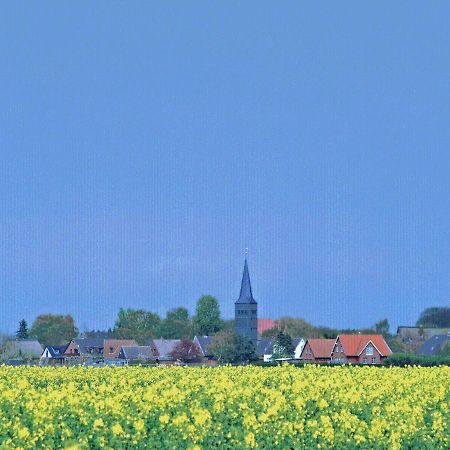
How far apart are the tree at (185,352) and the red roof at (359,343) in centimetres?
2718

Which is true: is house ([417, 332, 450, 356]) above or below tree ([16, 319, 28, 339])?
below

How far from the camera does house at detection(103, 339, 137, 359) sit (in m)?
140

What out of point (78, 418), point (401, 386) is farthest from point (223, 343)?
point (78, 418)

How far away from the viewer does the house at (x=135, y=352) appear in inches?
5013

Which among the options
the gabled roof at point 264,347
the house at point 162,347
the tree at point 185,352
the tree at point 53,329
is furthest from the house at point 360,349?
the tree at point 53,329

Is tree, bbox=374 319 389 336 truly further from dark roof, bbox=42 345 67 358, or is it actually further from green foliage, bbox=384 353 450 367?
green foliage, bbox=384 353 450 367

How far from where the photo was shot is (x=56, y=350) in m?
144

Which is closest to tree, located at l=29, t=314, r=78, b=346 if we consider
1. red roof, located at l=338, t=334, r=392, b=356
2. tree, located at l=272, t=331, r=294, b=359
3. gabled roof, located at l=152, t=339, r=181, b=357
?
gabled roof, located at l=152, t=339, r=181, b=357

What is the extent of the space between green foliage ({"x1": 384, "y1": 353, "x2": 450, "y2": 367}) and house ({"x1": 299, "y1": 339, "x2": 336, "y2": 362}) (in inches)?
1429

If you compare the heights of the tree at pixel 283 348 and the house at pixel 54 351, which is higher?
the house at pixel 54 351

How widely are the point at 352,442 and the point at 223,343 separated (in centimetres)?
9373

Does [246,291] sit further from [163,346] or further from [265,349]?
[163,346]

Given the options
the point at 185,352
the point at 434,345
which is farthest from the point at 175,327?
the point at 434,345

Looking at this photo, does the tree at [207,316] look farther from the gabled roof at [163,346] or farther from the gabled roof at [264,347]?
the gabled roof at [163,346]
